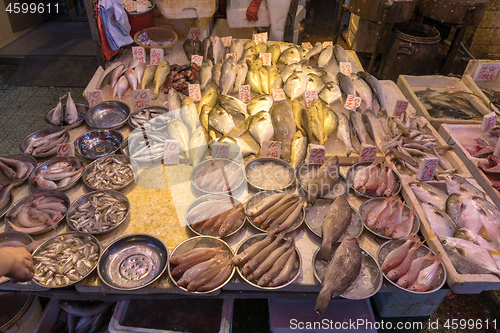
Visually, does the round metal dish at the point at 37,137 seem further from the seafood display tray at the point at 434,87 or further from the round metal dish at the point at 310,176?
the seafood display tray at the point at 434,87

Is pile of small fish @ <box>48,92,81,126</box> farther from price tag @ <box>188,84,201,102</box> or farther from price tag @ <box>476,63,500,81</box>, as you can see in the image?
price tag @ <box>476,63,500,81</box>

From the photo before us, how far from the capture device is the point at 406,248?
7.89 feet

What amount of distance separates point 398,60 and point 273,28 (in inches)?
101

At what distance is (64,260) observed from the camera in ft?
7.75

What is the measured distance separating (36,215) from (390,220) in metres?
3.03

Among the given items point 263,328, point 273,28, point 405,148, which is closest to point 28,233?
point 263,328

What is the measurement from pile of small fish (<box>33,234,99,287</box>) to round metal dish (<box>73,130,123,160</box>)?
1.04 meters

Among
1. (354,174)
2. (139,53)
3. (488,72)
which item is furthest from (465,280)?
(139,53)

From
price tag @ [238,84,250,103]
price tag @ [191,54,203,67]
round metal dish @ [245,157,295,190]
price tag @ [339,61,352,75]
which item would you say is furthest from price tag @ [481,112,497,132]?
price tag @ [191,54,203,67]

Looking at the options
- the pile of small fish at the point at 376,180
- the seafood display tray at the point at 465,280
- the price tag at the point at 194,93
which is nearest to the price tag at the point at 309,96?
the pile of small fish at the point at 376,180

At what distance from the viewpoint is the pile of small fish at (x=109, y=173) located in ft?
9.65

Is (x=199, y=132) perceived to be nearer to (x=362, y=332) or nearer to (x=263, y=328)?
(x=263, y=328)

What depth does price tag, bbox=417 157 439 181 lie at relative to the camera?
9.89ft

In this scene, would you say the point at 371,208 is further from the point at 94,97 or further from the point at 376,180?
the point at 94,97
